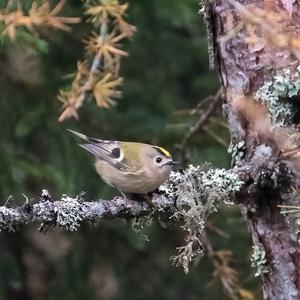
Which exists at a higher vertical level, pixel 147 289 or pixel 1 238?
pixel 1 238

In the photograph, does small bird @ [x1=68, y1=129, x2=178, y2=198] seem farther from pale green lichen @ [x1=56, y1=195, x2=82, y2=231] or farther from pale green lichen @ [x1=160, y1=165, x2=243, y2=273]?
pale green lichen @ [x1=56, y1=195, x2=82, y2=231]

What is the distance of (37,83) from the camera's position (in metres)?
5.55

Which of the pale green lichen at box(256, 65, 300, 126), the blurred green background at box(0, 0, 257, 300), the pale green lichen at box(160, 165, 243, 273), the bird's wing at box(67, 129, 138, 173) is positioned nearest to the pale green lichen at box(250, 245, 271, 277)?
the pale green lichen at box(160, 165, 243, 273)

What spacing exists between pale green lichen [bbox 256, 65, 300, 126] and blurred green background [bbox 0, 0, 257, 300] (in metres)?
1.38

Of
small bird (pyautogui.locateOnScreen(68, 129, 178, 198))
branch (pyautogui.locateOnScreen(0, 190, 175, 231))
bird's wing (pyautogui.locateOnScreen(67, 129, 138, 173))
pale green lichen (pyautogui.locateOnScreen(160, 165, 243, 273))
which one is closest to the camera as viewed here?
branch (pyautogui.locateOnScreen(0, 190, 175, 231))

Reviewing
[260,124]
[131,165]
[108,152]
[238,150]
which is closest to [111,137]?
[108,152]

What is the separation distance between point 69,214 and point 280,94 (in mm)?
894

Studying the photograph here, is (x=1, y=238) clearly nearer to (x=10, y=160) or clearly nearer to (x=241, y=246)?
(x=10, y=160)

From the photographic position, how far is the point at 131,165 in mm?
4035

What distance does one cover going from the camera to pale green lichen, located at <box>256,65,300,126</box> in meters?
3.25

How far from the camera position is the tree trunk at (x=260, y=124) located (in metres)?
3.27

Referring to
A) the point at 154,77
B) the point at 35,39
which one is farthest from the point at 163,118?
the point at 35,39

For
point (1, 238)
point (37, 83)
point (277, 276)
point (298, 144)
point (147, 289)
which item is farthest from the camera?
point (147, 289)

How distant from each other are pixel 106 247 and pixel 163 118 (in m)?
0.99
